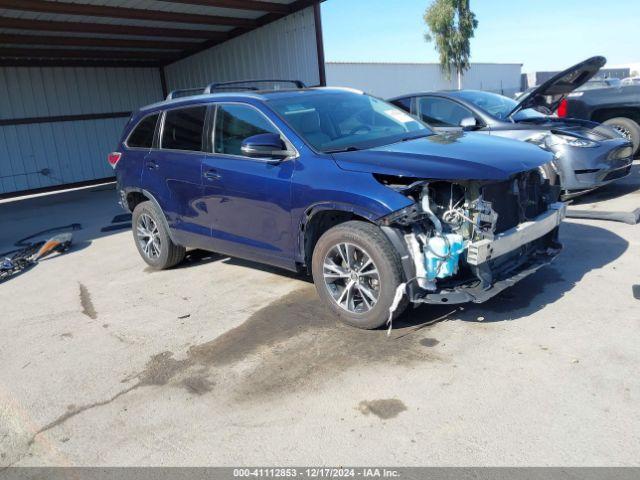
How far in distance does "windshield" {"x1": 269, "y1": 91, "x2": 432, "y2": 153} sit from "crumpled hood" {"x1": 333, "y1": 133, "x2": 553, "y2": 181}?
0.29 metres

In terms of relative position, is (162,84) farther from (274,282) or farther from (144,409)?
(144,409)

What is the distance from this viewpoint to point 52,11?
11.4 m

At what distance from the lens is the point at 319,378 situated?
3512 millimetres

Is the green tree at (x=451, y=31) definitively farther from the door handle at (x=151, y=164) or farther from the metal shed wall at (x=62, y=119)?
the door handle at (x=151, y=164)

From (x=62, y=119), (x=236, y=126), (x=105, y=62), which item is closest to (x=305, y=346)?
(x=236, y=126)

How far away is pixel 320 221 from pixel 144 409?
1.91m

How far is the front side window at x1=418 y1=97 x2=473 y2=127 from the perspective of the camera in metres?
7.54

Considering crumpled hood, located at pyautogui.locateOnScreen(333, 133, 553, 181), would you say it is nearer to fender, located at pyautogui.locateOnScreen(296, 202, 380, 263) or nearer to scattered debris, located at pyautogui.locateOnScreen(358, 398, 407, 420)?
fender, located at pyautogui.locateOnScreen(296, 202, 380, 263)

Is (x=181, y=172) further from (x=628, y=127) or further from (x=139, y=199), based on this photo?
(x=628, y=127)

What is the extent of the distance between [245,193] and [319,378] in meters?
1.94

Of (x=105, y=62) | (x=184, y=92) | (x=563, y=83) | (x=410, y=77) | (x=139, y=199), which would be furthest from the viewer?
(x=410, y=77)

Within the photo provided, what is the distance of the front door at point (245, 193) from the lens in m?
4.50

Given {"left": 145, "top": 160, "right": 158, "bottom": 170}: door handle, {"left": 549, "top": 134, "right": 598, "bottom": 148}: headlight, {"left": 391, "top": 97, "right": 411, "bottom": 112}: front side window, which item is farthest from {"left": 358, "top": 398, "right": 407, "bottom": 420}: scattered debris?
{"left": 391, "top": 97, "right": 411, "bottom": 112}: front side window

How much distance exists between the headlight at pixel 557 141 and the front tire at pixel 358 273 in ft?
13.4
